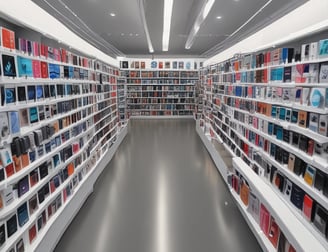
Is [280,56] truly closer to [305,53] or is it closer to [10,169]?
[305,53]

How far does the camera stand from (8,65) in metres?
1.85

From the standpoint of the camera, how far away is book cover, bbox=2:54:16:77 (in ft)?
5.90

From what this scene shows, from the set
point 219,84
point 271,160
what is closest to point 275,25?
point 271,160

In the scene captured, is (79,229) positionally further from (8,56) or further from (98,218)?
(8,56)

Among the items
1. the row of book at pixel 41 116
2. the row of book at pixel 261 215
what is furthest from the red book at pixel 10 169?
the row of book at pixel 261 215

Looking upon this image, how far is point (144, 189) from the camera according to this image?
13.4 ft

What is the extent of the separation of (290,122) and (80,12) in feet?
17.3

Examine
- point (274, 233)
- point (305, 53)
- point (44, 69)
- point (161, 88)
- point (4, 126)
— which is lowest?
point (274, 233)

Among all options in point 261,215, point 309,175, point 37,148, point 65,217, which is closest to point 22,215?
point 37,148

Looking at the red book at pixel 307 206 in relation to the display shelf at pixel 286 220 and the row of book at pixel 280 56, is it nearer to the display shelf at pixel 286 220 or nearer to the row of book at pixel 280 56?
the display shelf at pixel 286 220

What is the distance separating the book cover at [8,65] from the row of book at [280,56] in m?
2.48

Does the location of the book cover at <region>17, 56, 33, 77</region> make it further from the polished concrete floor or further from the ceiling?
the ceiling

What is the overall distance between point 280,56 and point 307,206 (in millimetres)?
1560

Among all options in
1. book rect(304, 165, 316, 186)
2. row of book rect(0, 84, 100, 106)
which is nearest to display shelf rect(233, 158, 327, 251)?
book rect(304, 165, 316, 186)
